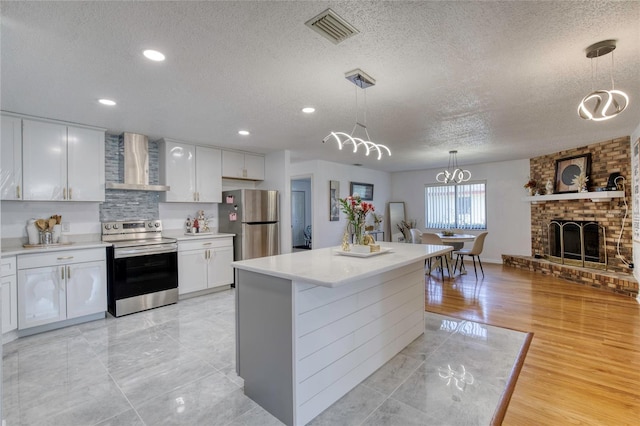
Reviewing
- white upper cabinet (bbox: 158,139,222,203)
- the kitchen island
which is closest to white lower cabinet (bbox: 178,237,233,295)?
white upper cabinet (bbox: 158,139,222,203)

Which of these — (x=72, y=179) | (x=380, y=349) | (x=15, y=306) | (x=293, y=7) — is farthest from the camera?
(x=72, y=179)

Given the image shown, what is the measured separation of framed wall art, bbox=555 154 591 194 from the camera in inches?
219

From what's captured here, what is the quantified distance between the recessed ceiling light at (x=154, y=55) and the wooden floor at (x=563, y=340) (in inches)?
132

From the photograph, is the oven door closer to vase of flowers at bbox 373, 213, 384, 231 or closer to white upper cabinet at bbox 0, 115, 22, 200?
white upper cabinet at bbox 0, 115, 22, 200

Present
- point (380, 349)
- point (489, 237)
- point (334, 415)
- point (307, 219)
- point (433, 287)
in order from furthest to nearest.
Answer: point (307, 219) < point (489, 237) < point (433, 287) < point (380, 349) < point (334, 415)

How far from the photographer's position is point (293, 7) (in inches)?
67.4

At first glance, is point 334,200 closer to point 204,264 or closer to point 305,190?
point 305,190

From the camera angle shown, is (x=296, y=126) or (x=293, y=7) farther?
(x=296, y=126)

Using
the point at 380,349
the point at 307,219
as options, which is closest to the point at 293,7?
the point at 380,349

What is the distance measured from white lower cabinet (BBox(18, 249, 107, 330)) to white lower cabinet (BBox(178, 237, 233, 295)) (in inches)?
37.7

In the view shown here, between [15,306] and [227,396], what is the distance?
2610 mm

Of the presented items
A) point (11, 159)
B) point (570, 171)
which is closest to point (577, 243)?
point (570, 171)

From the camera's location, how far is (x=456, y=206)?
7977mm

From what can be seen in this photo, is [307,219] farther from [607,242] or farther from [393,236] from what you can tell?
[607,242]
